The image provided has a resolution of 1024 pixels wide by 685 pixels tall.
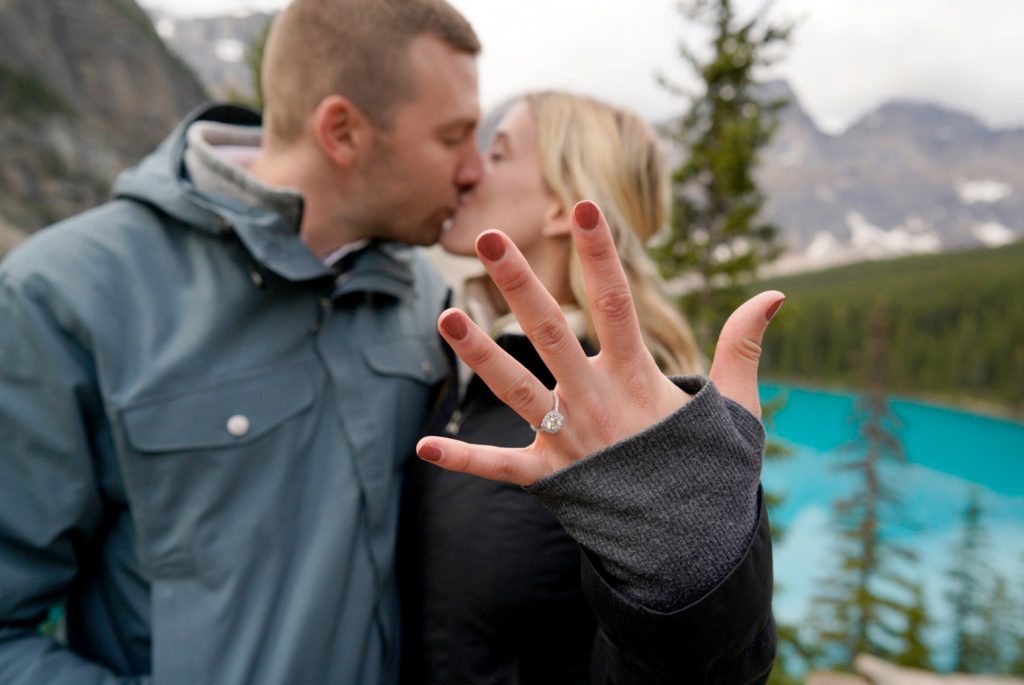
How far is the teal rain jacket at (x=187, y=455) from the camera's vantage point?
164cm

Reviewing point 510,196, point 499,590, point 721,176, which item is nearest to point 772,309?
point 499,590

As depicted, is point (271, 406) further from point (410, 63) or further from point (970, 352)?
point (970, 352)

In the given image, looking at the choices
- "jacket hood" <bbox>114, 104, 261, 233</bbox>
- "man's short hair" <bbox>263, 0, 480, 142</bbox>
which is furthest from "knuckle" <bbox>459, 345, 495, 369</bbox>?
"man's short hair" <bbox>263, 0, 480, 142</bbox>

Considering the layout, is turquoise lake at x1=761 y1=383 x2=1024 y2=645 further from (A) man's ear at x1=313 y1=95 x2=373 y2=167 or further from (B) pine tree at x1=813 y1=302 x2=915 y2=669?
(A) man's ear at x1=313 y1=95 x2=373 y2=167

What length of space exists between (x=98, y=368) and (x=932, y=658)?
1283cm

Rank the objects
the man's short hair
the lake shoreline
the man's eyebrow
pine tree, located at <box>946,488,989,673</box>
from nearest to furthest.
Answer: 1. the man's short hair
2. the man's eyebrow
3. pine tree, located at <box>946,488,989,673</box>
4. the lake shoreline

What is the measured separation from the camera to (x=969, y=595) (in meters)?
12.1

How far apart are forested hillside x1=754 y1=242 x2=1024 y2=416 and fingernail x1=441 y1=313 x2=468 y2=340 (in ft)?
200

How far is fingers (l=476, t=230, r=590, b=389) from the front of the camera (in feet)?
3.40

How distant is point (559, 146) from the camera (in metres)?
2.62

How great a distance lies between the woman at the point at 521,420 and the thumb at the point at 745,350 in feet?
2.23

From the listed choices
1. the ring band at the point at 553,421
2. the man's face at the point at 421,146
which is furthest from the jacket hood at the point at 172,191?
the ring band at the point at 553,421

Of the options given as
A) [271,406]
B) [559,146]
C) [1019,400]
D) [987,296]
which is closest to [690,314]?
[559,146]

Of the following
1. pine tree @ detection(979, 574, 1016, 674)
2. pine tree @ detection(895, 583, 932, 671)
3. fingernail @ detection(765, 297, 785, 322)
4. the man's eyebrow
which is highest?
the man's eyebrow
